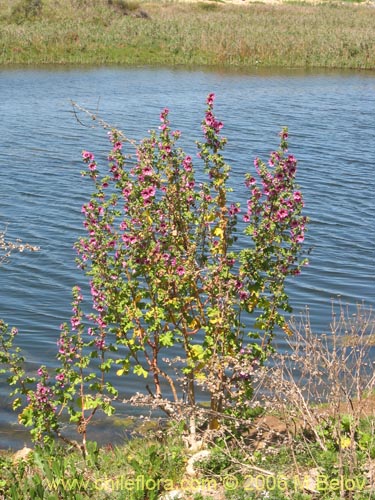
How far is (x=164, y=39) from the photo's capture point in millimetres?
39938

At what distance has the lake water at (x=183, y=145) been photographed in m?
11.6

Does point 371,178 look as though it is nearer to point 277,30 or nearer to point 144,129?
point 144,129

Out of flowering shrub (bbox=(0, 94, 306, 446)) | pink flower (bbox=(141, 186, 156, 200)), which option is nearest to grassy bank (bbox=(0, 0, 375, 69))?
flowering shrub (bbox=(0, 94, 306, 446))

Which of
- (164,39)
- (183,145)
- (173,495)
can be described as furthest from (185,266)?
(164,39)

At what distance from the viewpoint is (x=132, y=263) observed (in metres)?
6.58

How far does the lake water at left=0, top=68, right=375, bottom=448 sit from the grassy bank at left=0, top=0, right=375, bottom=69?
9.36 ft

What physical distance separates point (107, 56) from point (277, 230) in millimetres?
32450

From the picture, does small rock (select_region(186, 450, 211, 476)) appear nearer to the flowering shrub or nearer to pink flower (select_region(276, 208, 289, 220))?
the flowering shrub

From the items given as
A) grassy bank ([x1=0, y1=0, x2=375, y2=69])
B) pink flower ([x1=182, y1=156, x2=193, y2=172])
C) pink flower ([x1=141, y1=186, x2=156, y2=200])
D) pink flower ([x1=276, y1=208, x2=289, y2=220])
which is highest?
grassy bank ([x1=0, y1=0, x2=375, y2=69])

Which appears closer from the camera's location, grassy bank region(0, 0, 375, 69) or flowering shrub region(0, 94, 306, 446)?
flowering shrub region(0, 94, 306, 446)

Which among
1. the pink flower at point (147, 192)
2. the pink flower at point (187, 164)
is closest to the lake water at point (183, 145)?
the pink flower at point (147, 192)

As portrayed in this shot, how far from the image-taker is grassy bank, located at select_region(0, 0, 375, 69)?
37344 mm

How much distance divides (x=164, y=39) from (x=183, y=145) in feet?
68.9

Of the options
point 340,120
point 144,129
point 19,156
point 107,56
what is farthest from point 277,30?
point 19,156
